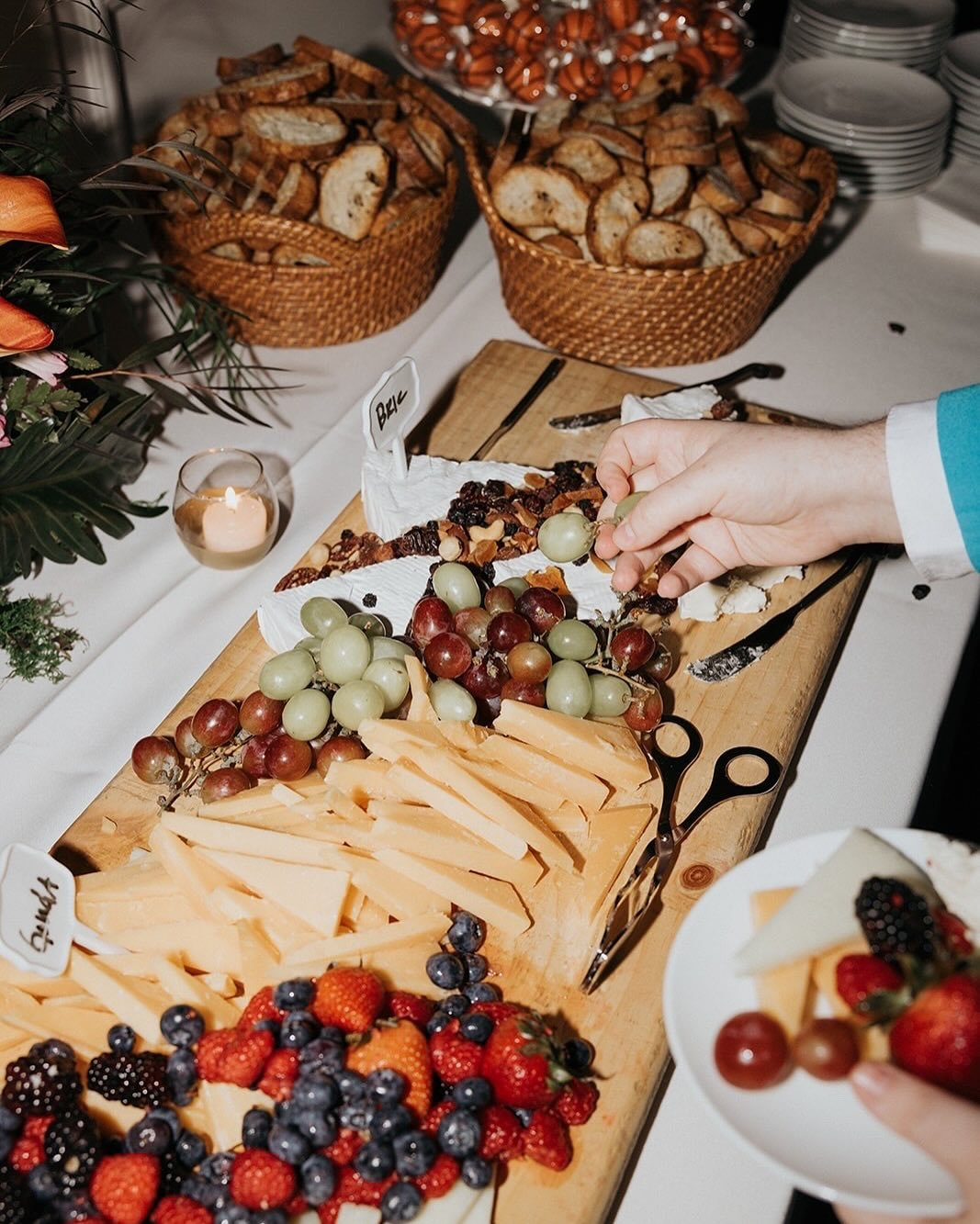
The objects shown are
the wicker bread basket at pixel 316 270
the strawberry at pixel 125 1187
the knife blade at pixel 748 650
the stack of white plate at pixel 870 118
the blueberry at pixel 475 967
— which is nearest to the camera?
the strawberry at pixel 125 1187

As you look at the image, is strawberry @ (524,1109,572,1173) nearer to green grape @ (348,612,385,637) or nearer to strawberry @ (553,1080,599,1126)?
strawberry @ (553,1080,599,1126)

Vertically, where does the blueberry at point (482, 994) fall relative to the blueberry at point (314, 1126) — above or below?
below

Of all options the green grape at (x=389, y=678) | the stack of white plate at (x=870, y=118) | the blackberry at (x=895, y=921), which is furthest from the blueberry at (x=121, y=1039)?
the stack of white plate at (x=870, y=118)

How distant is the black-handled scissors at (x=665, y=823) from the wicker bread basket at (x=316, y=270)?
94 centimetres

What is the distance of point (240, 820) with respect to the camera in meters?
1.18

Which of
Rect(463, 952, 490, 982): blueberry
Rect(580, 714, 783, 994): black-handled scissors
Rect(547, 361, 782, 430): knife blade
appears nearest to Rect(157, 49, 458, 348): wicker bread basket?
Rect(547, 361, 782, 430): knife blade

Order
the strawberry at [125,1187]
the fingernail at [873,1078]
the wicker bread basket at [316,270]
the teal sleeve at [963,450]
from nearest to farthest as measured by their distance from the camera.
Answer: the fingernail at [873,1078], the strawberry at [125,1187], the teal sleeve at [963,450], the wicker bread basket at [316,270]

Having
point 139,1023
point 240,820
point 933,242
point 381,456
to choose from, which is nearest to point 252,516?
point 381,456

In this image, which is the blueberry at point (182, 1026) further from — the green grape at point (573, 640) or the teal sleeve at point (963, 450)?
the teal sleeve at point (963, 450)

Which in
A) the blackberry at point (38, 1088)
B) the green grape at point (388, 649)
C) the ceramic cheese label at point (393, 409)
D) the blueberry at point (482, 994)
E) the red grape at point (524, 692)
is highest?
the ceramic cheese label at point (393, 409)

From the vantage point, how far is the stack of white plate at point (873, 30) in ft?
8.43

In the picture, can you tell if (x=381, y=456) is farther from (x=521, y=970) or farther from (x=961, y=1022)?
(x=961, y=1022)

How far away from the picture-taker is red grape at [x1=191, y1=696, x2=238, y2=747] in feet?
4.33

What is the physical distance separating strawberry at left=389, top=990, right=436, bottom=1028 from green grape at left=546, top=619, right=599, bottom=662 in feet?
1.55
